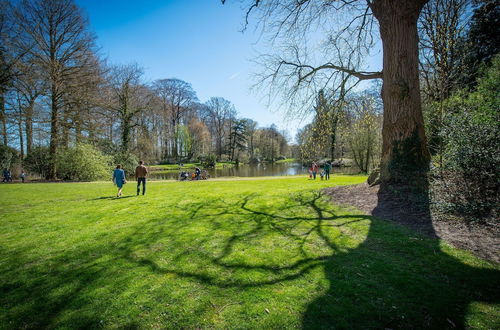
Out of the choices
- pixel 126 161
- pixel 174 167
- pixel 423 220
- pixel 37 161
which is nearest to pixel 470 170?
pixel 423 220

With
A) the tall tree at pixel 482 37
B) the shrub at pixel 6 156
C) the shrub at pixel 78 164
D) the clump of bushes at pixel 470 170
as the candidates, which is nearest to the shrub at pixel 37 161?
the shrub at pixel 6 156

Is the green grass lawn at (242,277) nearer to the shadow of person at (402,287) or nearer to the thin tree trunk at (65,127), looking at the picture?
the shadow of person at (402,287)

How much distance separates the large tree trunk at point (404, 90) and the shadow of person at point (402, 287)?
283 cm

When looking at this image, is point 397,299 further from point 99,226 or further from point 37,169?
point 37,169

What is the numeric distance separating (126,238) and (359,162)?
28.1 metres

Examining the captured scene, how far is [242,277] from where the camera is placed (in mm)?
3207

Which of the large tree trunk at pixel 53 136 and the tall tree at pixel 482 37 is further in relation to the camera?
the large tree trunk at pixel 53 136

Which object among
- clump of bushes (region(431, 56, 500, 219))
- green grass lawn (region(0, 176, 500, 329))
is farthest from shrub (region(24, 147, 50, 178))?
clump of bushes (region(431, 56, 500, 219))

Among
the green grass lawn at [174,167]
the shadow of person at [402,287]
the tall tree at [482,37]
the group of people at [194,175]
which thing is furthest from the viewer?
the green grass lawn at [174,167]

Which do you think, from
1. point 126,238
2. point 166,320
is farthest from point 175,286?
point 126,238

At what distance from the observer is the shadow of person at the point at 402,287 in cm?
237

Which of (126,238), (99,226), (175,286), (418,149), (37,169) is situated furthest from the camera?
(37,169)

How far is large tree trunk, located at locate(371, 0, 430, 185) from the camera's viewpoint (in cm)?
646

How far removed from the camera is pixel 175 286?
305 cm
